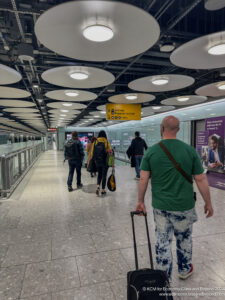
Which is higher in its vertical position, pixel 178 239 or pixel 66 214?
pixel 178 239

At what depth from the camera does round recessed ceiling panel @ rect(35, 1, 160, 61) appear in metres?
2.25

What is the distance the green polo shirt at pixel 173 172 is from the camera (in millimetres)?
1656

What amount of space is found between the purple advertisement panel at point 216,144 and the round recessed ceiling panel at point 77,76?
12.0 feet

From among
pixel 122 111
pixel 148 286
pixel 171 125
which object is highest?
pixel 122 111

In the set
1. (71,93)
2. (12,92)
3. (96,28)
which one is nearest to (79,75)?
(71,93)

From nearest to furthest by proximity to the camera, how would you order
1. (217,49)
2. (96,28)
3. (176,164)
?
(176,164) < (96,28) < (217,49)

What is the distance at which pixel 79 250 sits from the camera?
8.48 feet

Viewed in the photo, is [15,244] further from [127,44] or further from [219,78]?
[219,78]

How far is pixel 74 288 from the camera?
192 centimetres

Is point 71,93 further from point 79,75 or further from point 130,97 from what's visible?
point 130,97

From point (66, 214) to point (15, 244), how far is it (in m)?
1.24

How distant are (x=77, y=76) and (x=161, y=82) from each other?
7.58ft

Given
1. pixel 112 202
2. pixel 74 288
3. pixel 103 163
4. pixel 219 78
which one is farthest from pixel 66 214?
pixel 219 78

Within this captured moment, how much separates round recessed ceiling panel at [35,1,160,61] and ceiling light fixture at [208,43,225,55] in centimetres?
118
